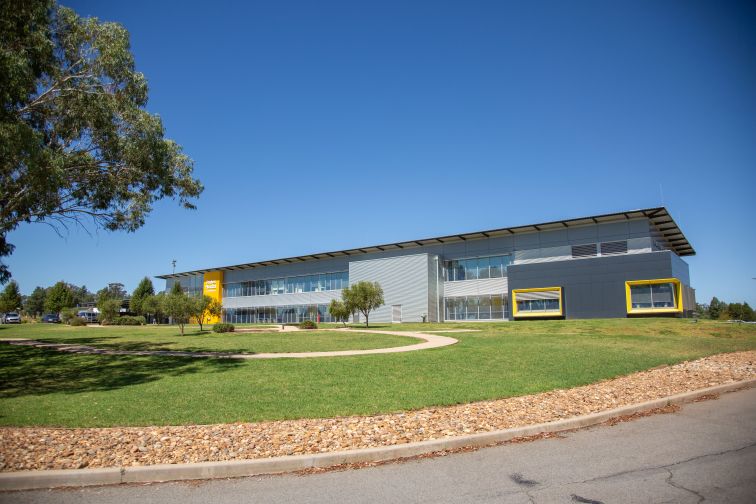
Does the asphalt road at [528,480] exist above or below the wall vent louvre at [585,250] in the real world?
below

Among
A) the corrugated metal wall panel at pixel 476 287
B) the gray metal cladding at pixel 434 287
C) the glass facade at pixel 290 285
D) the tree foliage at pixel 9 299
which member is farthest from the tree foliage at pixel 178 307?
the tree foliage at pixel 9 299

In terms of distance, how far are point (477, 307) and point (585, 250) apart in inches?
477

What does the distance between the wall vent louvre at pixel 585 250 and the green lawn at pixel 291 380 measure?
23.2 m

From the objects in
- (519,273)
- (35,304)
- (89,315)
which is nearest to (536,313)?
(519,273)

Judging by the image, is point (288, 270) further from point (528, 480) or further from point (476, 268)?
point (528, 480)

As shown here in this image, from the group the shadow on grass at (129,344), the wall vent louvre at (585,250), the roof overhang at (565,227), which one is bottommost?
the shadow on grass at (129,344)

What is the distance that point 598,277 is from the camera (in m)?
41.0

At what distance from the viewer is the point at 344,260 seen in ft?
196

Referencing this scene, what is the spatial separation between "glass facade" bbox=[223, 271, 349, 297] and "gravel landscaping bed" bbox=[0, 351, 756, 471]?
4970 cm

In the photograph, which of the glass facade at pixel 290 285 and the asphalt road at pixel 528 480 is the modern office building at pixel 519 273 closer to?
the glass facade at pixel 290 285

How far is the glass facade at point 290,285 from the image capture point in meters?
60.3

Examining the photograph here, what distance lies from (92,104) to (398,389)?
12754 millimetres

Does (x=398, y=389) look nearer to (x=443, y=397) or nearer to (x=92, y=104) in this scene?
(x=443, y=397)

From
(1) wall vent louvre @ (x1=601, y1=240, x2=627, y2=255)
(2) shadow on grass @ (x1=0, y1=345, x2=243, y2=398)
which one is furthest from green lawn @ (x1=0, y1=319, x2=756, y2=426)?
(1) wall vent louvre @ (x1=601, y1=240, x2=627, y2=255)
